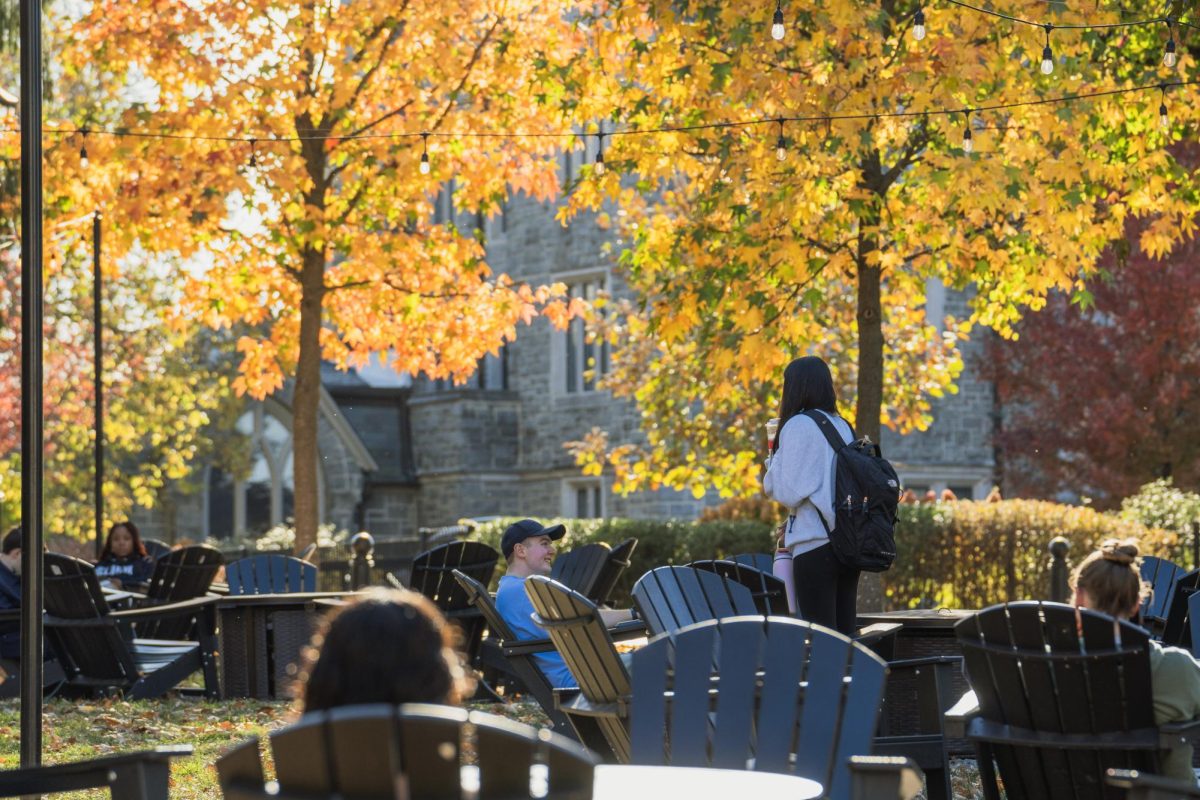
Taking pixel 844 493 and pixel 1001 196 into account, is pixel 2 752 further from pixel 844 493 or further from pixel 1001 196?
pixel 1001 196

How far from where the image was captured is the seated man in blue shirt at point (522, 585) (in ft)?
25.9

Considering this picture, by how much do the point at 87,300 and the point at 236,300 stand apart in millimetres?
13342

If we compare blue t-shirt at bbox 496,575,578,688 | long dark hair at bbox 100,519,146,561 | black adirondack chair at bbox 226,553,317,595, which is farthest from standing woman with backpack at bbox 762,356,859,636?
long dark hair at bbox 100,519,146,561

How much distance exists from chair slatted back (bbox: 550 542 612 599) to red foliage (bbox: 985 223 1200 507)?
43.5 ft

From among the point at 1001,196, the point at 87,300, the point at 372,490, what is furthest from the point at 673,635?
the point at 372,490

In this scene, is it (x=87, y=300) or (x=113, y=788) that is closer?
(x=113, y=788)

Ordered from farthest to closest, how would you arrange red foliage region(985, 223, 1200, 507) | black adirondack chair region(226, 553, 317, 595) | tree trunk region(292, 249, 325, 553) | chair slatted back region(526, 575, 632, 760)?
red foliage region(985, 223, 1200, 507) → tree trunk region(292, 249, 325, 553) → black adirondack chair region(226, 553, 317, 595) → chair slatted back region(526, 575, 632, 760)

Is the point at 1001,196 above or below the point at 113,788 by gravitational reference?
above

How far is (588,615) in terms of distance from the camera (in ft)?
19.5

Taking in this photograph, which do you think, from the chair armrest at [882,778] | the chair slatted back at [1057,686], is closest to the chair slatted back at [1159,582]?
the chair slatted back at [1057,686]

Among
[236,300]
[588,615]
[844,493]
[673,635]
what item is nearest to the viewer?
[673,635]

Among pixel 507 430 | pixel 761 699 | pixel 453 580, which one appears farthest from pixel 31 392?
pixel 507 430

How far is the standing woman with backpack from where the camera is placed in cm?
777

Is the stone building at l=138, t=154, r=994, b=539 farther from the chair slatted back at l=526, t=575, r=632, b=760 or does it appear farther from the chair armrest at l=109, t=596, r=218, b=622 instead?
the chair slatted back at l=526, t=575, r=632, b=760
